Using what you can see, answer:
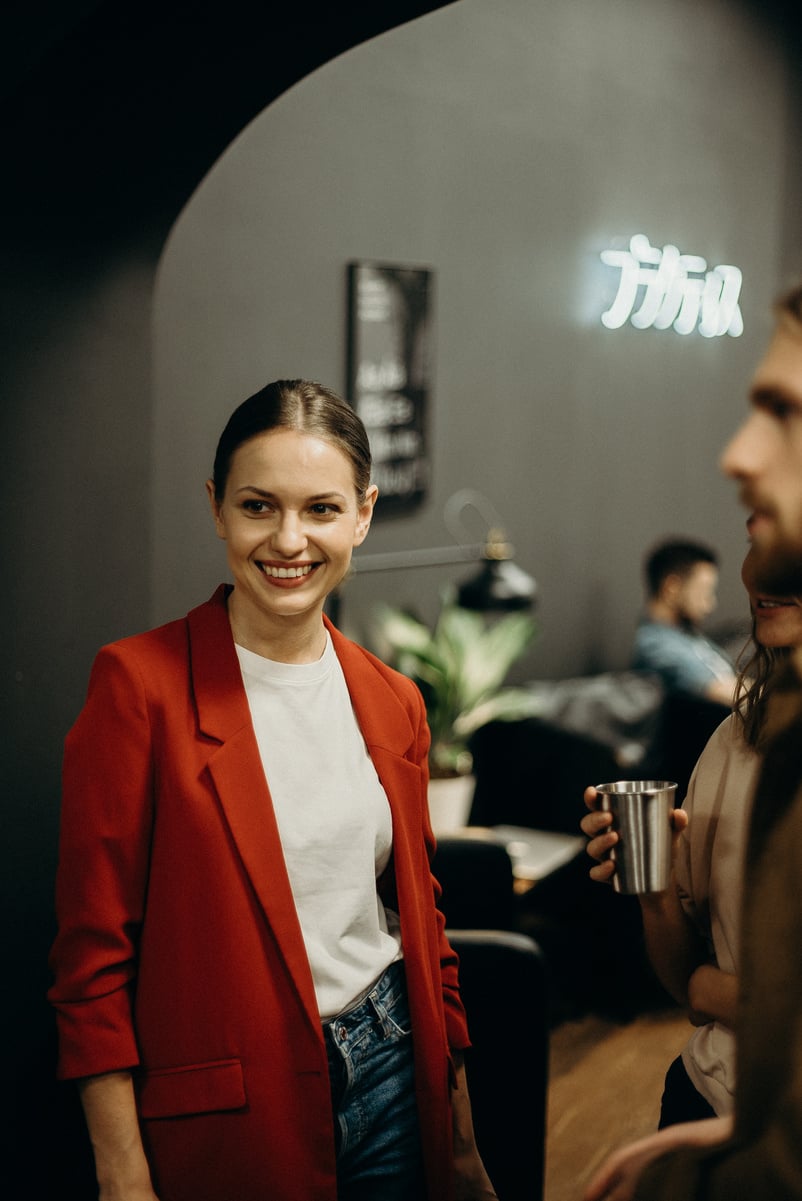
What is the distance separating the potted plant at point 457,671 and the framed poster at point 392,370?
547 millimetres

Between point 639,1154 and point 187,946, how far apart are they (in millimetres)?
597

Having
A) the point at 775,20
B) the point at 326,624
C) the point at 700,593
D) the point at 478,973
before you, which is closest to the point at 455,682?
the point at 700,593

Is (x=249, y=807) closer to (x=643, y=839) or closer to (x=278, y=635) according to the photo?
(x=278, y=635)

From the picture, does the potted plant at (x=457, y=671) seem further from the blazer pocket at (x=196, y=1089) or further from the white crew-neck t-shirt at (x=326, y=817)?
the blazer pocket at (x=196, y=1089)

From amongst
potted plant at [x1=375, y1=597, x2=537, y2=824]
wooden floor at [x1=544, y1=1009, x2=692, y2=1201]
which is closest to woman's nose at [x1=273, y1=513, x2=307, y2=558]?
wooden floor at [x1=544, y1=1009, x2=692, y2=1201]

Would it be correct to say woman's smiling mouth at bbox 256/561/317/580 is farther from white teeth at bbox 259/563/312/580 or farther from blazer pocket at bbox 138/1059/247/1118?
blazer pocket at bbox 138/1059/247/1118

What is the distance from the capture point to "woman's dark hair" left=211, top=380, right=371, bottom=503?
5.11 ft

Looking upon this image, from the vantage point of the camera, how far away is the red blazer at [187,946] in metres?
1.48

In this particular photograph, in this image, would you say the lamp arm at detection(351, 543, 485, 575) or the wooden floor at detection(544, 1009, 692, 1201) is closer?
the wooden floor at detection(544, 1009, 692, 1201)

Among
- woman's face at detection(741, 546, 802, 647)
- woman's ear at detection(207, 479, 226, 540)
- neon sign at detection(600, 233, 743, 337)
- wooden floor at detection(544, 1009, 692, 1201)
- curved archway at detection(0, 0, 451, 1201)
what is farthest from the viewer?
neon sign at detection(600, 233, 743, 337)

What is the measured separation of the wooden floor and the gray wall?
166 cm

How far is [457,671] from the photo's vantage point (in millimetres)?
4438

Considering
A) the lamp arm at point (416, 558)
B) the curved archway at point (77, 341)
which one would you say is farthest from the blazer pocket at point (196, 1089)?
the lamp arm at point (416, 558)

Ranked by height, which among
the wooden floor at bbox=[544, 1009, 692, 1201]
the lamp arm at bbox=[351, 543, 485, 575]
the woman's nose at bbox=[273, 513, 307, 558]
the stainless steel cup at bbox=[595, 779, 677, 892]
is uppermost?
the woman's nose at bbox=[273, 513, 307, 558]
